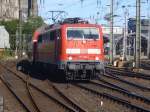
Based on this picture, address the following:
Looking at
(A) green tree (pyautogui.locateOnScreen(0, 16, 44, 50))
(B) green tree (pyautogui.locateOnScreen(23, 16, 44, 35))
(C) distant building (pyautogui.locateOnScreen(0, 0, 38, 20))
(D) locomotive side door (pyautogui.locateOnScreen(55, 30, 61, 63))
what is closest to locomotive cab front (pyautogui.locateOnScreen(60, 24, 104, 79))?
(D) locomotive side door (pyautogui.locateOnScreen(55, 30, 61, 63))

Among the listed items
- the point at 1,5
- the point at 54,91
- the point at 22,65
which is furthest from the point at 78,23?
the point at 1,5

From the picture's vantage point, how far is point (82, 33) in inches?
1137

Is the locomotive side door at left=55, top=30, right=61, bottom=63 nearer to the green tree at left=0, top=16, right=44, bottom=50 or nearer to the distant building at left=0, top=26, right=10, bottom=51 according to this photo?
the distant building at left=0, top=26, right=10, bottom=51

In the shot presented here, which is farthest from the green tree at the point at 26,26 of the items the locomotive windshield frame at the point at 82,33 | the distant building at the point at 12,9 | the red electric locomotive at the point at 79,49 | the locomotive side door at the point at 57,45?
the locomotive windshield frame at the point at 82,33

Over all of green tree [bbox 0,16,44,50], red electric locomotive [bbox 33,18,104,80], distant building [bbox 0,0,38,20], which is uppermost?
distant building [bbox 0,0,38,20]

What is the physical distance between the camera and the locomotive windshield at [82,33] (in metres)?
28.8

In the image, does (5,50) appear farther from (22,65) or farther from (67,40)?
(67,40)

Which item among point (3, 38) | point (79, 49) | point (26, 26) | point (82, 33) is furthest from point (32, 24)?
point (79, 49)

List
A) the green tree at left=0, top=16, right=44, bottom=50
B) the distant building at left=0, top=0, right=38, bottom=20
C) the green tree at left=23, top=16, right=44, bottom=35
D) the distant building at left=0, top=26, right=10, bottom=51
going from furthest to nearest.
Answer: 1. the distant building at left=0, top=0, right=38, bottom=20
2. the green tree at left=23, top=16, right=44, bottom=35
3. the green tree at left=0, top=16, right=44, bottom=50
4. the distant building at left=0, top=26, right=10, bottom=51

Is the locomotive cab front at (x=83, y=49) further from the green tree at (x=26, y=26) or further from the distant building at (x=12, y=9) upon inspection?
the distant building at (x=12, y=9)

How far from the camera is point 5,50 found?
3964 inches

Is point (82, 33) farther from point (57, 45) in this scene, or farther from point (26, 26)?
point (26, 26)

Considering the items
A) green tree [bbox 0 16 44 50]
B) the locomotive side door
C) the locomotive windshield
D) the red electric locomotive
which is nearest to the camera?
the red electric locomotive

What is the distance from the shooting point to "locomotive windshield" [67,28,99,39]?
28766 mm
